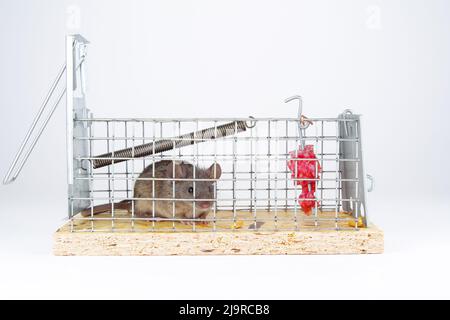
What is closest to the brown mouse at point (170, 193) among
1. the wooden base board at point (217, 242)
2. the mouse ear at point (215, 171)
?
the mouse ear at point (215, 171)

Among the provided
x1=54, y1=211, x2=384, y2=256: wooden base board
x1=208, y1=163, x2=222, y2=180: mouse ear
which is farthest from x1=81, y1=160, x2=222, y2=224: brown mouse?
x1=54, y1=211, x2=384, y2=256: wooden base board

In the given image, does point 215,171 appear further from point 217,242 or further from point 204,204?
point 217,242

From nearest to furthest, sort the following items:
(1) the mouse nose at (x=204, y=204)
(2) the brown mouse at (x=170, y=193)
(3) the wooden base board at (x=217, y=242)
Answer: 1. (3) the wooden base board at (x=217, y=242)
2. (1) the mouse nose at (x=204, y=204)
3. (2) the brown mouse at (x=170, y=193)

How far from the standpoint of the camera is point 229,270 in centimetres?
434

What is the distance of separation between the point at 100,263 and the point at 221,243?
82cm

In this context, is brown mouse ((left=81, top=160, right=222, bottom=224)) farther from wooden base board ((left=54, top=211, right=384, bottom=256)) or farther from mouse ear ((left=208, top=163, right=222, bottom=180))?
wooden base board ((left=54, top=211, right=384, bottom=256))

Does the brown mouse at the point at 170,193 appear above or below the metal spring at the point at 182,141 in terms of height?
below

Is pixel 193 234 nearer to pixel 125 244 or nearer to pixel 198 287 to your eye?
pixel 125 244

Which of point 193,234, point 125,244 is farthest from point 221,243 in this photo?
point 125,244

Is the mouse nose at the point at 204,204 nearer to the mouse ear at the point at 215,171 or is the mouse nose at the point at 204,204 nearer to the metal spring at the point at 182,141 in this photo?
the mouse ear at the point at 215,171

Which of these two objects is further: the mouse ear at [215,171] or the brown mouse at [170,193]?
the brown mouse at [170,193]

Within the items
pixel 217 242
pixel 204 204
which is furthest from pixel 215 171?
pixel 217 242

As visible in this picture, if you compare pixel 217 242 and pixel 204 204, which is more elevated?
pixel 204 204

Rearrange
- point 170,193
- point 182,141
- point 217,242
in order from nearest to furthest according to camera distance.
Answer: point 217,242
point 182,141
point 170,193
